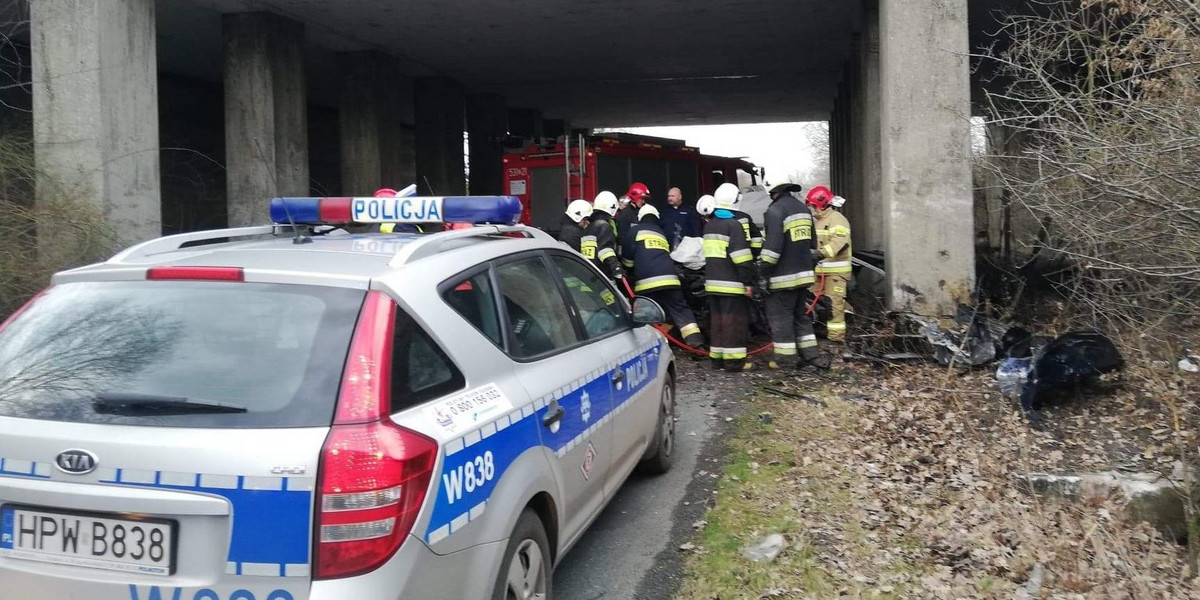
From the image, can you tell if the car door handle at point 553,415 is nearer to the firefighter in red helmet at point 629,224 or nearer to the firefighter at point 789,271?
the firefighter at point 789,271

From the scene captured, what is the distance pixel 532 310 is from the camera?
3.81m

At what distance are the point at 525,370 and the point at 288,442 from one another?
114 centimetres

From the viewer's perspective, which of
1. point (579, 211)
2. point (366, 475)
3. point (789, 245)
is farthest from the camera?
point (579, 211)

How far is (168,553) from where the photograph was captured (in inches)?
94.0

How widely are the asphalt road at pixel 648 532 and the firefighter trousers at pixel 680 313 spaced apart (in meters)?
2.46

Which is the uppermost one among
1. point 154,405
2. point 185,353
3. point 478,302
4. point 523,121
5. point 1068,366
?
point 523,121

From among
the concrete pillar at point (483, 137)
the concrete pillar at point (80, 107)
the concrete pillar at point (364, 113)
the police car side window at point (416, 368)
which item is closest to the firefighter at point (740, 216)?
the police car side window at point (416, 368)

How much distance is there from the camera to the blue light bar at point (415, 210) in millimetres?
4133

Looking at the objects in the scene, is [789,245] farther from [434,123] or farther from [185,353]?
[434,123]

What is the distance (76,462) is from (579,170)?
11.9 m

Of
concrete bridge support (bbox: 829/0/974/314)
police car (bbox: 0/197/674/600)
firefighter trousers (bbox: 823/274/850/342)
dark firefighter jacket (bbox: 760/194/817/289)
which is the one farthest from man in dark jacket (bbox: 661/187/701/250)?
police car (bbox: 0/197/674/600)

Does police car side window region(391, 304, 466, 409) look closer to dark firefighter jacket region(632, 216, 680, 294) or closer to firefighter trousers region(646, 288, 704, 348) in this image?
dark firefighter jacket region(632, 216, 680, 294)

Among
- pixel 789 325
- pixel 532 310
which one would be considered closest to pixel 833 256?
pixel 789 325

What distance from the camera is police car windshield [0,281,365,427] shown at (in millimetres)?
2529
